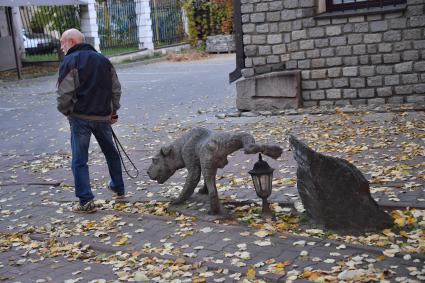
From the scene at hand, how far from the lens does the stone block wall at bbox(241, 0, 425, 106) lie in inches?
439

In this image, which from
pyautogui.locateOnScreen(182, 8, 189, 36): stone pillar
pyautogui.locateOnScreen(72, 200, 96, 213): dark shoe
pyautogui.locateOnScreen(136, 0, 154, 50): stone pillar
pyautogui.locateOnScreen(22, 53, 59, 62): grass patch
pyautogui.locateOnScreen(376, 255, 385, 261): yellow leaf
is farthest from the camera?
pyautogui.locateOnScreen(182, 8, 189, 36): stone pillar

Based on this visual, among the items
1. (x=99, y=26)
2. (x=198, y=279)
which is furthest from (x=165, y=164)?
(x=99, y=26)

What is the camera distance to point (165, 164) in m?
6.39

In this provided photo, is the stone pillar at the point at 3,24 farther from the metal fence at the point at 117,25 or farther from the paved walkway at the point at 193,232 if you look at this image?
the paved walkway at the point at 193,232

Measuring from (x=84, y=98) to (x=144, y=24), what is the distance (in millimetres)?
24606

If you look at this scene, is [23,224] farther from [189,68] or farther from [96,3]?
[96,3]

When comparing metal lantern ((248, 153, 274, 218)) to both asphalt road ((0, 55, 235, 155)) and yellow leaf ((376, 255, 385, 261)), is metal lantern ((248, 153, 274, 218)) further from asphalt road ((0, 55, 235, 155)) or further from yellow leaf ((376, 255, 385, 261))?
asphalt road ((0, 55, 235, 155))

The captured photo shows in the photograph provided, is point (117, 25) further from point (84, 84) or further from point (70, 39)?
point (84, 84)

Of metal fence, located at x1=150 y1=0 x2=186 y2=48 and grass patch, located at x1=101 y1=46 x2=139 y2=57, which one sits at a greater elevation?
metal fence, located at x1=150 y1=0 x2=186 y2=48

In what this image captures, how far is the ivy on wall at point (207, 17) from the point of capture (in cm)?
2948

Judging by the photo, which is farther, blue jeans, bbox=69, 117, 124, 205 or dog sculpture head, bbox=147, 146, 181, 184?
blue jeans, bbox=69, 117, 124, 205

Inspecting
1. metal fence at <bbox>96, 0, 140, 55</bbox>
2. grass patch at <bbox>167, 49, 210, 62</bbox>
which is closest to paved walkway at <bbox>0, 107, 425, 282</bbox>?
grass patch at <bbox>167, 49, 210, 62</bbox>

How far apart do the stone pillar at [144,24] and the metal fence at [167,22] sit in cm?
96

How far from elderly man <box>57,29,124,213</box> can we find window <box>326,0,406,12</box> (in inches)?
245
